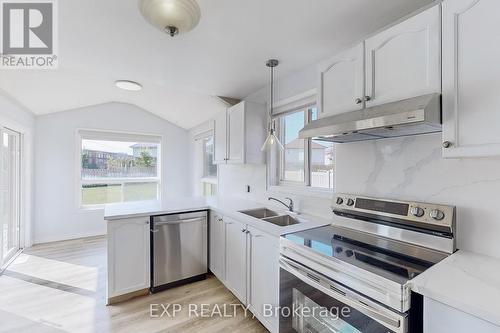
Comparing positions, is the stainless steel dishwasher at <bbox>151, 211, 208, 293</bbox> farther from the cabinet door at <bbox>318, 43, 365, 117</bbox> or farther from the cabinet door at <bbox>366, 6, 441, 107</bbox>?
the cabinet door at <bbox>366, 6, 441, 107</bbox>

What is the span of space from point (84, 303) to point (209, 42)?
2.58m

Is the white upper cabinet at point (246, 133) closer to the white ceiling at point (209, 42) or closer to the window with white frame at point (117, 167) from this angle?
the white ceiling at point (209, 42)

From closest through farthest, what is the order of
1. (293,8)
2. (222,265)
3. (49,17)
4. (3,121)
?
(293,8) → (49,17) → (222,265) → (3,121)

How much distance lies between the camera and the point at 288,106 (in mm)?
2516

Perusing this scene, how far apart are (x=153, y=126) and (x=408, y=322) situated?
485cm

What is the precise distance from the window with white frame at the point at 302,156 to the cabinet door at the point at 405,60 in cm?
69

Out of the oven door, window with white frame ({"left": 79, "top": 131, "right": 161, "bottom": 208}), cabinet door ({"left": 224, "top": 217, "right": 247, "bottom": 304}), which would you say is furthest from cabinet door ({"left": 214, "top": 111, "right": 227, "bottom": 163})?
window with white frame ({"left": 79, "top": 131, "right": 161, "bottom": 208})

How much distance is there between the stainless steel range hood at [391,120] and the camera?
3.44 ft

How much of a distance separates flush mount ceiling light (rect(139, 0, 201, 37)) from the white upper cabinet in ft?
4.31


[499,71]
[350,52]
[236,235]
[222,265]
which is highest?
[350,52]

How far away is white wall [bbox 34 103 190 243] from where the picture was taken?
3852 mm

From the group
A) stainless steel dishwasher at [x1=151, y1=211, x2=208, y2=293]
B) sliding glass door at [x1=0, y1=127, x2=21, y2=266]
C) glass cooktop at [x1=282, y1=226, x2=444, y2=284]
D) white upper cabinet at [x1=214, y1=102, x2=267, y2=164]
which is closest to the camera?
glass cooktop at [x1=282, y1=226, x2=444, y2=284]

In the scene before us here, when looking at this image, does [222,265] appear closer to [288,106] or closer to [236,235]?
[236,235]

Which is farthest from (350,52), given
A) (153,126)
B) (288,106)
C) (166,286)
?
(153,126)
